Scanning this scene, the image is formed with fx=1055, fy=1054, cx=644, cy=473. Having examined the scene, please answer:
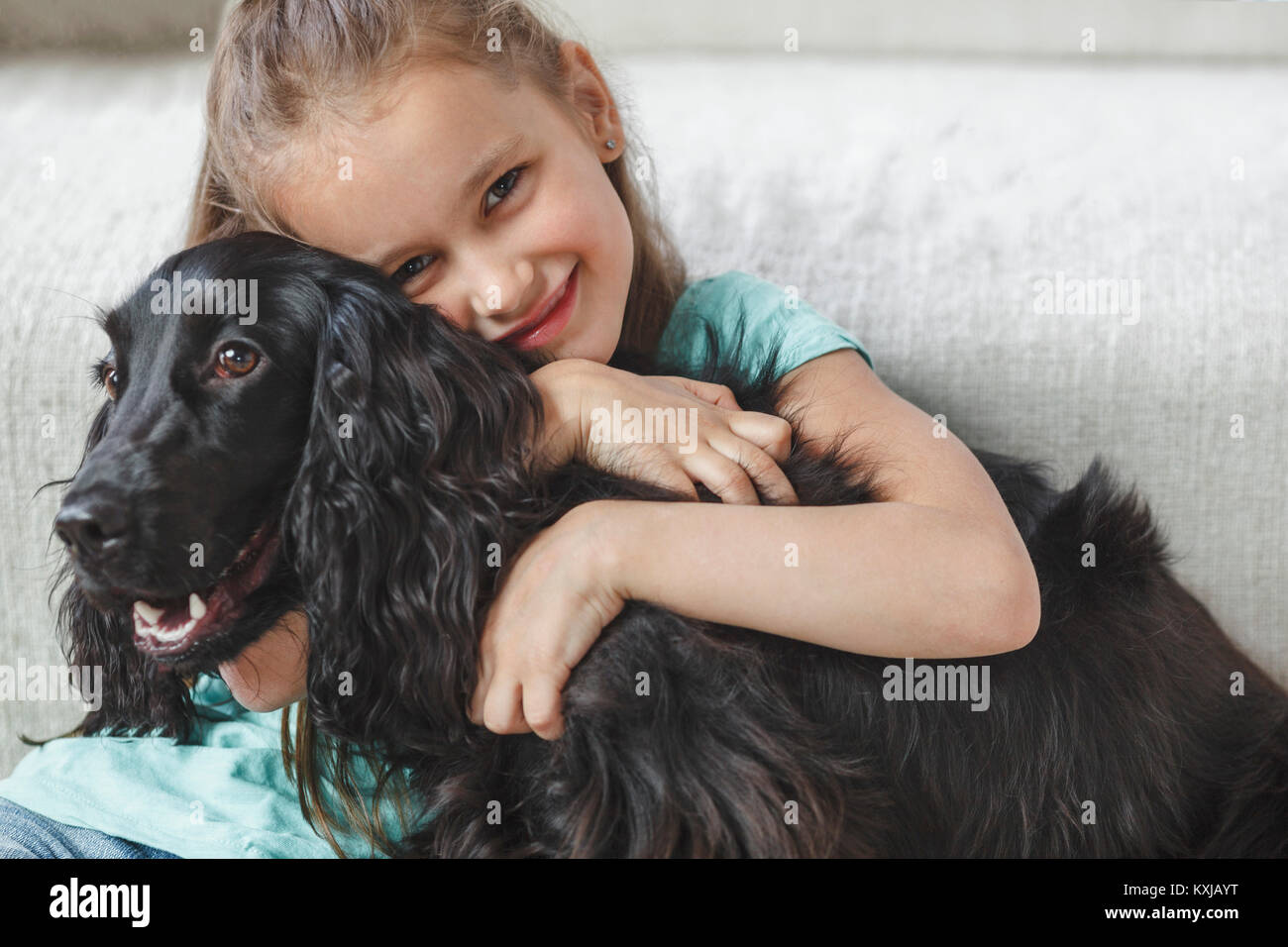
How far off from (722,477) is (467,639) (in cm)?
26

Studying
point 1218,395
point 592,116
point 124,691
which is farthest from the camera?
point 1218,395

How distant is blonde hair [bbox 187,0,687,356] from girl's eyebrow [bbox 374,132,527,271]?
0.29 ft

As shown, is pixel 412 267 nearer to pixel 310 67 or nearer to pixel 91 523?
pixel 310 67

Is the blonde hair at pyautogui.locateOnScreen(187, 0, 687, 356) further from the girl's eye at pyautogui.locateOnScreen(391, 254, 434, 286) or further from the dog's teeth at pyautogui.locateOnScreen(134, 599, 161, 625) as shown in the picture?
the dog's teeth at pyautogui.locateOnScreen(134, 599, 161, 625)

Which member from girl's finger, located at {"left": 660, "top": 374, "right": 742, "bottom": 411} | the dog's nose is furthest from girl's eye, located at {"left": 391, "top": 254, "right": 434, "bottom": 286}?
the dog's nose

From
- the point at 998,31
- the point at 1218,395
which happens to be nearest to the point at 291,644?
the point at 1218,395

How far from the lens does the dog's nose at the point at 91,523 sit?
806 millimetres

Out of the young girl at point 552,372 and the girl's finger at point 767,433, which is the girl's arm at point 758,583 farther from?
the girl's finger at point 767,433

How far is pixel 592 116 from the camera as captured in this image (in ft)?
4.32

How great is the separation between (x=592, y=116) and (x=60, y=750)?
97 cm

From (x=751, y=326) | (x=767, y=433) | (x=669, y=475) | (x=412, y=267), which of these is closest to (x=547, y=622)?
(x=669, y=475)

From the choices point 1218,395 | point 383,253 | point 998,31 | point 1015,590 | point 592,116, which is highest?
point 998,31

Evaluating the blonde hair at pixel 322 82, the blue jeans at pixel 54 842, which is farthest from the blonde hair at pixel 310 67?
the blue jeans at pixel 54 842
